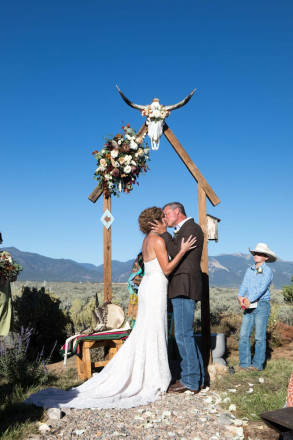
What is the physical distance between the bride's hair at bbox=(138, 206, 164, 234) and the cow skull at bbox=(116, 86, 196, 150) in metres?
1.85

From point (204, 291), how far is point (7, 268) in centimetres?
336

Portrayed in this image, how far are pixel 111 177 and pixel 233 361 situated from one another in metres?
4.09

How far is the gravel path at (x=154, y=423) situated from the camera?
4.57 meters

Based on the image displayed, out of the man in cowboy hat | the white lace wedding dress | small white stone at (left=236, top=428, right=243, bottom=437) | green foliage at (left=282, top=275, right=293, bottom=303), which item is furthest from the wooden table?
green foliage at (left=282, top=275, right=293, bottom=303)

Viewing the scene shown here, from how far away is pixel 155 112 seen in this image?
25.3ft

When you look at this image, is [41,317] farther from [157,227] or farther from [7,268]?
[157,227]

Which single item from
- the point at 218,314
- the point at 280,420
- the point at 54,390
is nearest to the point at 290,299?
the point at 218,314

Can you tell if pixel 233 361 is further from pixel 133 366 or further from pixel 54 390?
pixel 54 390

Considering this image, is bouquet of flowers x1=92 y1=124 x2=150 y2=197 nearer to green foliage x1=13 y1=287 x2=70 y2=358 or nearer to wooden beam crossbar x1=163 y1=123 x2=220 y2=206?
wooden beam crossbar x1=163 y1=123 x2=220 y2=206

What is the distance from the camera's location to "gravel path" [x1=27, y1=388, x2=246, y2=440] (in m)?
4.57

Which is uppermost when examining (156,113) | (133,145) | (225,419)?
(156,113)

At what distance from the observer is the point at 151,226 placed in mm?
6359

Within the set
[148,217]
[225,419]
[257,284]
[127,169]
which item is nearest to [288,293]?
[257,284]

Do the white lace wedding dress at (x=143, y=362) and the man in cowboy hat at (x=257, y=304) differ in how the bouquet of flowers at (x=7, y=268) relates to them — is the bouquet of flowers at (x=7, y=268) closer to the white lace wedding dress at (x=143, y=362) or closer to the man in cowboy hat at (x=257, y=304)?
the white lace wedding dress at (x=143, y=362)
